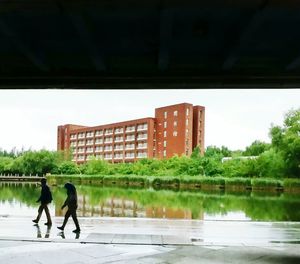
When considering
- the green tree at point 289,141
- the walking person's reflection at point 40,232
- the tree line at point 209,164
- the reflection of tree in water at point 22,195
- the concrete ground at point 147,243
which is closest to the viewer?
the concrete ground at point 147,243

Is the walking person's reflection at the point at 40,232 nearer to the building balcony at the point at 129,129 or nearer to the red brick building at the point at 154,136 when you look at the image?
the red brick building at the point at 154,136

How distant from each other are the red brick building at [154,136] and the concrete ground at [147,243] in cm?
9029

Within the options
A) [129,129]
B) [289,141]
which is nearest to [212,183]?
[289,141]

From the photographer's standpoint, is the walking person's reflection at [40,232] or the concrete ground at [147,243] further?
the walking person's reflection at [40,232]

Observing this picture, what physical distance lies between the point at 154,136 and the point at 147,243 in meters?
102

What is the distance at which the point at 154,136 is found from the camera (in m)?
115

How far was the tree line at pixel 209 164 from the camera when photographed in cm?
7156
